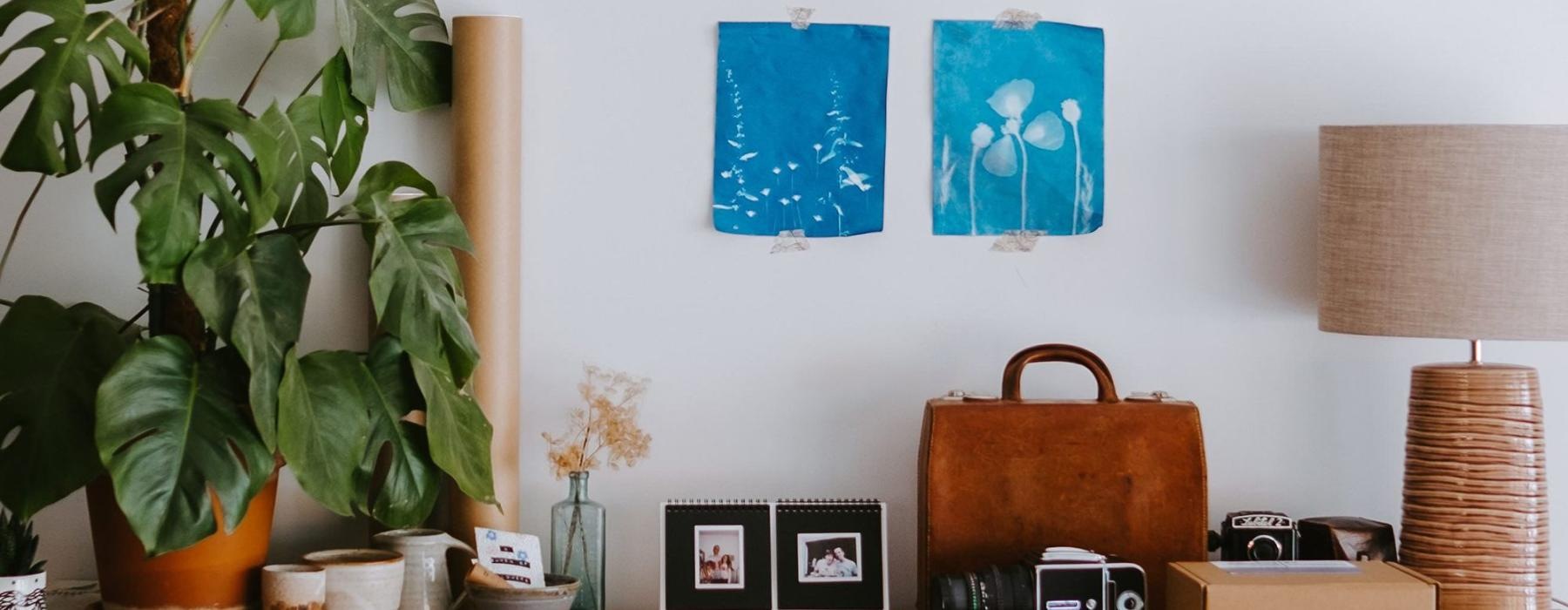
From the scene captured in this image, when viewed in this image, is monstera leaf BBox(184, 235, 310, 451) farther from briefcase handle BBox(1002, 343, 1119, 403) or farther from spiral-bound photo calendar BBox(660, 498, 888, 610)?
briefcase handle BBox(1002, 343, 1119, 403)

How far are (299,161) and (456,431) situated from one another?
42 cm

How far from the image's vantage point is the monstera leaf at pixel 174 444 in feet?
Answer: 5.06

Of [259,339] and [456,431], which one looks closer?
[259,339]

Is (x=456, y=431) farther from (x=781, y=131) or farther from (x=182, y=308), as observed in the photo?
(x=781, y=131)

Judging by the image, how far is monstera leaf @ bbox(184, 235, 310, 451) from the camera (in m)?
1.59

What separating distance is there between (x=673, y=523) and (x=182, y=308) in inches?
29.2

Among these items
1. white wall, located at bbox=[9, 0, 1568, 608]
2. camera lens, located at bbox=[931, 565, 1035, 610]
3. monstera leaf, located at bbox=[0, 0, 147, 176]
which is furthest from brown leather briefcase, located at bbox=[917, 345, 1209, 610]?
monstera leaf, located at bbox=[0, 0, 147, 176]

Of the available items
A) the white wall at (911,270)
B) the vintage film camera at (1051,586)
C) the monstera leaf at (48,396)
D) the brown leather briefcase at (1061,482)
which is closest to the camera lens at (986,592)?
the vintage film camera at (1051,586)

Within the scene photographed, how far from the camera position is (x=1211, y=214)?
7.11ft

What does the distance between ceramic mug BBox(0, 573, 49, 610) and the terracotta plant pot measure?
3.0 inches

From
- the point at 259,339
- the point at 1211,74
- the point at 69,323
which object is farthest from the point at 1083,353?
the point at 69,323

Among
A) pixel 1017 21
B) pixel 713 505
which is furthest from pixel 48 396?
pixel 1017 21

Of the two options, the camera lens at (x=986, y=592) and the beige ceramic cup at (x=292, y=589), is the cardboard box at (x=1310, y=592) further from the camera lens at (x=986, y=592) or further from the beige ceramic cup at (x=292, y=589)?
the beige ceramic cup at (x=292, y=589)

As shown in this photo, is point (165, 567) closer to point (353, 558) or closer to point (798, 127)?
point (353, 558)
